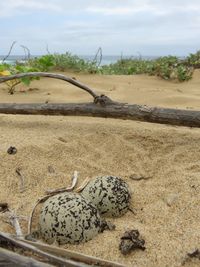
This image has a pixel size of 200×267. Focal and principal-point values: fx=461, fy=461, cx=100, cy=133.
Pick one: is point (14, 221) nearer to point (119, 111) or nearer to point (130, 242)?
point (130, 242)

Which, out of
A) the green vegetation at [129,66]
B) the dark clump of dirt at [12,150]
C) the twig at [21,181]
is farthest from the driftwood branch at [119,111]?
the green vegetation at [129,66]

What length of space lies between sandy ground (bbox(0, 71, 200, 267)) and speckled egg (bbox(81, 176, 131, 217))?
57 mm

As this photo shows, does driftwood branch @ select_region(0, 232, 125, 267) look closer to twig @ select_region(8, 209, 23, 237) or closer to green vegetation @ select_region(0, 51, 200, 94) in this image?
twig @ select_region(8, 209, 23, 237)

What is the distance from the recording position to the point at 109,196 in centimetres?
249

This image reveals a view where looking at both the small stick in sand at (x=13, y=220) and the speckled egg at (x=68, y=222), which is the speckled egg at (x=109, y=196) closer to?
the speckled egg at (x=68, y=222)

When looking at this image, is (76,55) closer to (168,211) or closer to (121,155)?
(121,155)

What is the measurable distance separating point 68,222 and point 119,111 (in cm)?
147

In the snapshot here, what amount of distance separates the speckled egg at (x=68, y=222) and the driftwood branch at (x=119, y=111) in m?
1.28

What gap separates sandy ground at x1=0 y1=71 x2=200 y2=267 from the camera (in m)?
2.21

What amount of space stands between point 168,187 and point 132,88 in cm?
294

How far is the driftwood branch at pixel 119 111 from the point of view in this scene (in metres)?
3.32

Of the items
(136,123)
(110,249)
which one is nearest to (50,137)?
(136,123)

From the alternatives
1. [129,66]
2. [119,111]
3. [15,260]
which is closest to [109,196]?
[15,260]

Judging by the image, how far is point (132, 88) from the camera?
18.3ft
